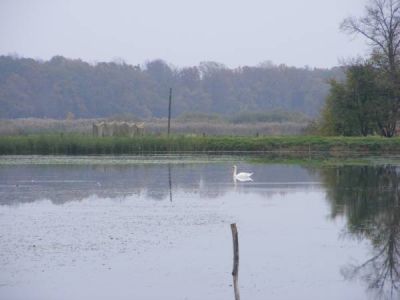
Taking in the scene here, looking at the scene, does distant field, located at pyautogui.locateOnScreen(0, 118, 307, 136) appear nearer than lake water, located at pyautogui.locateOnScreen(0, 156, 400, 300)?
No

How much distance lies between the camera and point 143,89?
123 metres

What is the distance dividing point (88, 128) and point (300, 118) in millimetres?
23037

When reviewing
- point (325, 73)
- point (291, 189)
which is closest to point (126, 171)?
point (291, 189)

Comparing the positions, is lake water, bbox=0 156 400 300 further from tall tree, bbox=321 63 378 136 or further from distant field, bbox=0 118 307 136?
distant field, bbox=0 118 307 136

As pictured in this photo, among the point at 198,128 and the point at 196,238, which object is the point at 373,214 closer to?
the point at 196,238

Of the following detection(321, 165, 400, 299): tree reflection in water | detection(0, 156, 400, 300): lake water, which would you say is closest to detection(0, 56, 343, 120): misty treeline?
detection(321, 165, 400, 299): tree reflection in water

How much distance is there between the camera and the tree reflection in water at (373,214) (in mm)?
14625

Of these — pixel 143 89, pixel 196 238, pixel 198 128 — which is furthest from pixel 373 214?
pixel 143 89

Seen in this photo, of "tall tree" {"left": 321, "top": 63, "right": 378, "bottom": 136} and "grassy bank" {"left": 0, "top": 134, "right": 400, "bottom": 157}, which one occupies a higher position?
"tall tree" {"left": 321, "top": 63, "right": 378, "bottom": 136}

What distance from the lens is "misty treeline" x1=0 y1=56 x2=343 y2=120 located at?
113m

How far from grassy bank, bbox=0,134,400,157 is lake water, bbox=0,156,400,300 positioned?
1945 cm

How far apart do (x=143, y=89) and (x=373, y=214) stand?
335 ft

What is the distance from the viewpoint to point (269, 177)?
34.0 metres

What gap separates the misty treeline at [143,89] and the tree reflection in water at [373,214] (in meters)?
71.8
